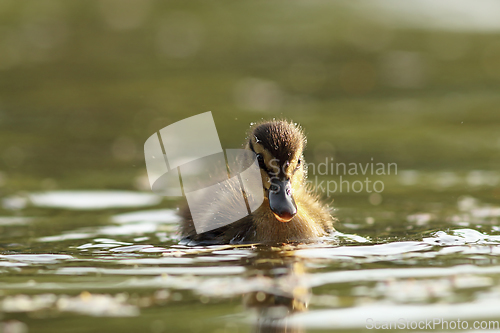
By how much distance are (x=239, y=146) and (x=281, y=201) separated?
10.5ft

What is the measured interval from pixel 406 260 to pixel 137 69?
10374 millimetres

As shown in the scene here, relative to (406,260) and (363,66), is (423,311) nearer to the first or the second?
(406,260)

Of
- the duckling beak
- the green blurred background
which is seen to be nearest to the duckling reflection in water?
the duckling beak

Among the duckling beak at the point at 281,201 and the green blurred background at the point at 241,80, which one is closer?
the duckling beak at the point at 281,201

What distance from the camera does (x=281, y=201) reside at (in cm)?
565

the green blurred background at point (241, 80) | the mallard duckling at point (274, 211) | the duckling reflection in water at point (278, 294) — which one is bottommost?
the duckling reflection in water at point (278, 294)

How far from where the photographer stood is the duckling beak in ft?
18.2

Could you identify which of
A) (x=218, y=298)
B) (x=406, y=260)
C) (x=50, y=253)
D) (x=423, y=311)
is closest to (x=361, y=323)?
(x=423, y=311)

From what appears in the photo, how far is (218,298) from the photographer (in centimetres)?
426

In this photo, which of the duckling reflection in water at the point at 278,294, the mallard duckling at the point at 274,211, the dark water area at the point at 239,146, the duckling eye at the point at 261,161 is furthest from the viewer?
the duckling eye at the point at 261,161

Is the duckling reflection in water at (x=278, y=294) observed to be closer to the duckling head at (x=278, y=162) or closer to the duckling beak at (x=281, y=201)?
the duckling beak at (x=281, y=201)

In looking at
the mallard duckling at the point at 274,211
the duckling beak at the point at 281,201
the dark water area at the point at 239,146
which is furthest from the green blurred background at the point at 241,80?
the duckling beak at the point at 281,201

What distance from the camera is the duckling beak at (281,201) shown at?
18.2 feet

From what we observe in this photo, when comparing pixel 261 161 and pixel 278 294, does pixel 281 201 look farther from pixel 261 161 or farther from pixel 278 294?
pixel 278 294
